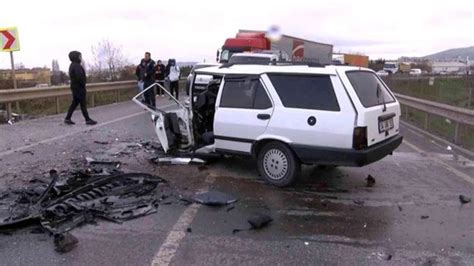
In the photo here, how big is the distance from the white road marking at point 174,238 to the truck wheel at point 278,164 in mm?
1320

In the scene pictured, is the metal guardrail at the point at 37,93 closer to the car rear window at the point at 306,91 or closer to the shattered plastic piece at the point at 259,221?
the car rear window at the point at 306,91

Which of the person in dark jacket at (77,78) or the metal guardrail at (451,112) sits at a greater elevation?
the person in dark jacket at (77,78)

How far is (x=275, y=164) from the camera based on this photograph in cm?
670

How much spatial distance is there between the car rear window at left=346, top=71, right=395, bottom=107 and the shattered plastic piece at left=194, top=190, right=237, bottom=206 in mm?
2054

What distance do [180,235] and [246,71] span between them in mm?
3014

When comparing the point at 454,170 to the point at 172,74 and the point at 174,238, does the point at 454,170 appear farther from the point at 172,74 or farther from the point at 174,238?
the point at 172,74

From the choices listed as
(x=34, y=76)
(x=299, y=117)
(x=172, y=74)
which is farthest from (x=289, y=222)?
(x=34, y=76)

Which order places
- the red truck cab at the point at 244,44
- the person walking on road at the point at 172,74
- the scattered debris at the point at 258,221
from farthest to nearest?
the red truck cab at the point at 244,44 < the person walking on road at the point at 172,74 < the scattered debris at the point at 258,221

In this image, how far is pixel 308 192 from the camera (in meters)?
6.43

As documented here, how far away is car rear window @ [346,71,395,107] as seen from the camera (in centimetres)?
636

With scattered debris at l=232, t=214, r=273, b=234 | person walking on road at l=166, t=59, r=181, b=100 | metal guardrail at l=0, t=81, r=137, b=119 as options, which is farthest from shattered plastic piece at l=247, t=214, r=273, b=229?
person walking on road at l=166, t=59, r=181, b=100

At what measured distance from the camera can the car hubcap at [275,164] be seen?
6.63 metres

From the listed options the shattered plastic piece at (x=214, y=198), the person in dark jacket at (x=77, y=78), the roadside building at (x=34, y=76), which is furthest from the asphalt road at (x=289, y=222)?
the roadside building at (x=34, y=76)

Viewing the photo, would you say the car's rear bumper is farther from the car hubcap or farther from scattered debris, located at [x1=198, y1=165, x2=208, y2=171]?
scattered debris, located at [x1=198, y1=165, x2=208, y2=171]
